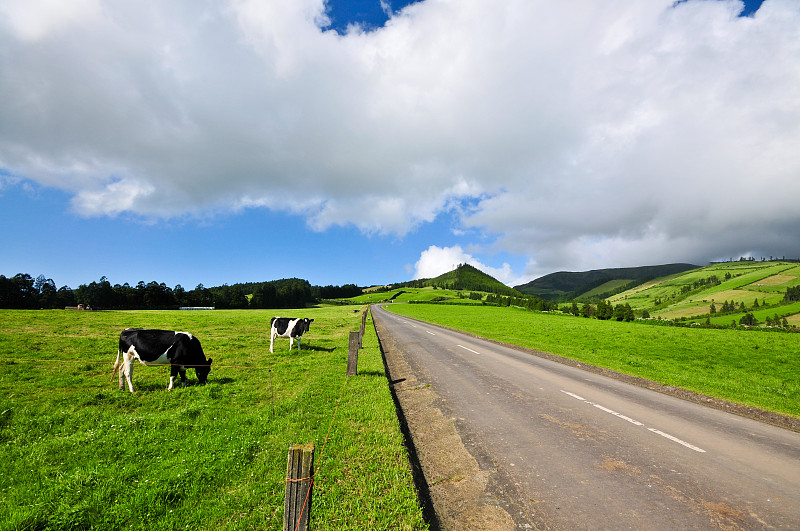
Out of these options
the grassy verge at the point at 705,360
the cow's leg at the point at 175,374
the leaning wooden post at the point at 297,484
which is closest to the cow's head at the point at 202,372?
the cow's leg at the point at 175,374

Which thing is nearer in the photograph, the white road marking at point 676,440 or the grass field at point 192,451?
the grass field at point 192,451

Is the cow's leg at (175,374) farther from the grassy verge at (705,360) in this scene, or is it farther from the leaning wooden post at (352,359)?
the grassy verge at (705,360)

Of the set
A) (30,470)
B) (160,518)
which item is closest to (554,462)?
(160,518)

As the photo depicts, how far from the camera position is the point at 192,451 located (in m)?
6.65

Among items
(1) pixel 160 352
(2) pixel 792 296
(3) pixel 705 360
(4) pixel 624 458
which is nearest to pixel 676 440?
(4) pixel 624 458

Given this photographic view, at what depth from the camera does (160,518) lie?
464 cm

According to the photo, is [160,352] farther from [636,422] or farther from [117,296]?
[117,296]

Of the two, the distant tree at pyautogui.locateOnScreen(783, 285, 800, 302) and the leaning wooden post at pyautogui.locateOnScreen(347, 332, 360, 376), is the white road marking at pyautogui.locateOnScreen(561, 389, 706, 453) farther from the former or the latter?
the distant tree at pyautogui.locateOnScreen(783, 285, 800, 302)

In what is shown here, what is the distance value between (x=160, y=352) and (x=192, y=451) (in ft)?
23.9

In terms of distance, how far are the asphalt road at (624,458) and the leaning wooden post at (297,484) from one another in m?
3.38

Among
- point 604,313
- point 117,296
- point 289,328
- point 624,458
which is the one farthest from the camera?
point 117,296

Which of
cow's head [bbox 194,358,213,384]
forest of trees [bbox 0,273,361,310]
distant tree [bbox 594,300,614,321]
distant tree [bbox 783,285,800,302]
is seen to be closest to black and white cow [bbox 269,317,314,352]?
cow's head [bbox 194,358,213,384]

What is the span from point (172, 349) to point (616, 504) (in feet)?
46.5

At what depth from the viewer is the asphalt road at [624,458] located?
502cm
